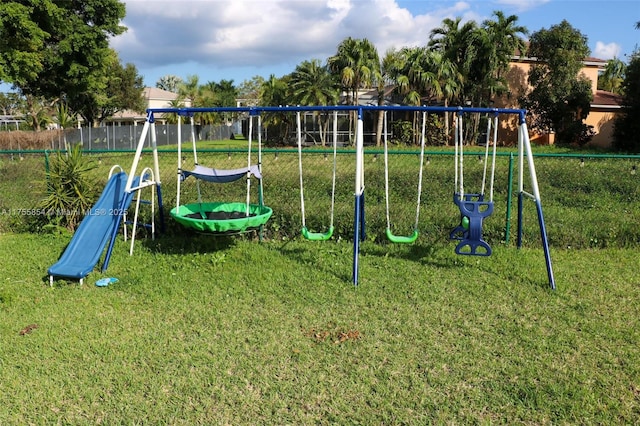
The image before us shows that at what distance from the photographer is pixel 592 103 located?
24.6 meters

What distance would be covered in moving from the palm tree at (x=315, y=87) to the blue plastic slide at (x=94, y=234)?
20.7m

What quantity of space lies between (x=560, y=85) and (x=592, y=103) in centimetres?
285

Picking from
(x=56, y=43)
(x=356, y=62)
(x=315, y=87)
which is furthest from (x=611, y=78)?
(x=56, y=43)

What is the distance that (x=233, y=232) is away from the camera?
4.90 meters

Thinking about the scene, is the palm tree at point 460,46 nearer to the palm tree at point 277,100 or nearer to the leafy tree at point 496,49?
the leafy tree at point 496,49

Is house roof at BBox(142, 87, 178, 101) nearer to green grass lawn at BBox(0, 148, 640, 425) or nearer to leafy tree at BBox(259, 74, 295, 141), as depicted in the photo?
leafy tree at BBox(259, 74, 295, 141)

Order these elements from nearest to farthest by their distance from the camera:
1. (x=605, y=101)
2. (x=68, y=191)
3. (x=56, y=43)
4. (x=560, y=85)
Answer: (x=68, y=191) → (x=56, y=43) → (x=560, y=85) → (x=605, y=101)

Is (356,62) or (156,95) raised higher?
(156,95)

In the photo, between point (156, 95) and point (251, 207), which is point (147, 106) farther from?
point (251, 207)

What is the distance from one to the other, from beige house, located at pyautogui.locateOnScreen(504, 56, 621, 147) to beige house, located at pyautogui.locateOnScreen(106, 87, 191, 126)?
95.8ft

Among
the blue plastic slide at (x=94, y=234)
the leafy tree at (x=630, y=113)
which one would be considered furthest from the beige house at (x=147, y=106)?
the blue plastic slide at (x=94, y=234)

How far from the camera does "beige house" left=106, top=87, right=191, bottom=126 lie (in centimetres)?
4603

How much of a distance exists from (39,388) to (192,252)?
9.39ft

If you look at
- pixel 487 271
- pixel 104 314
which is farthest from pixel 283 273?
pixel 487 271
